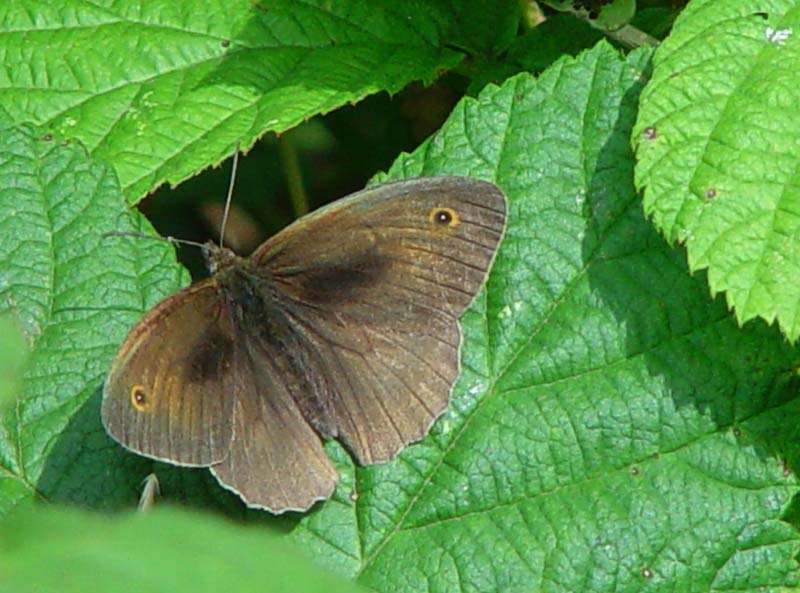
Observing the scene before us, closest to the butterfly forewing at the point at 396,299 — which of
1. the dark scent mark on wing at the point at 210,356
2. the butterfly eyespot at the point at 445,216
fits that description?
the butterfly eyespot at the point at 445,216

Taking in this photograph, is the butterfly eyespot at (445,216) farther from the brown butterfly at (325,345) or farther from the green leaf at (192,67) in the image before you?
the green leaf at (192,67)

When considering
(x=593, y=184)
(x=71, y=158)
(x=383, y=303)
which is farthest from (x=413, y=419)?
(x=71, y=158)

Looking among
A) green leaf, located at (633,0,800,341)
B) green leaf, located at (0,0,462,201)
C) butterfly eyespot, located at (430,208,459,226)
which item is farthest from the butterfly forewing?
green leaf, located at (0,0,462,201)

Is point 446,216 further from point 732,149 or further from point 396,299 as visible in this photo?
point 732,149

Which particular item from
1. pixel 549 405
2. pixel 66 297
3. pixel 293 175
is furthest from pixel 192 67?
pixel 549 405

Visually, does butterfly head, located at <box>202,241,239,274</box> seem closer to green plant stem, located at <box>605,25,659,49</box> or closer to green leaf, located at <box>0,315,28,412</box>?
green plant stem, located at <box>605,25,659,49</box>

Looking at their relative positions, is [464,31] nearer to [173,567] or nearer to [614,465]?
[614,465]
